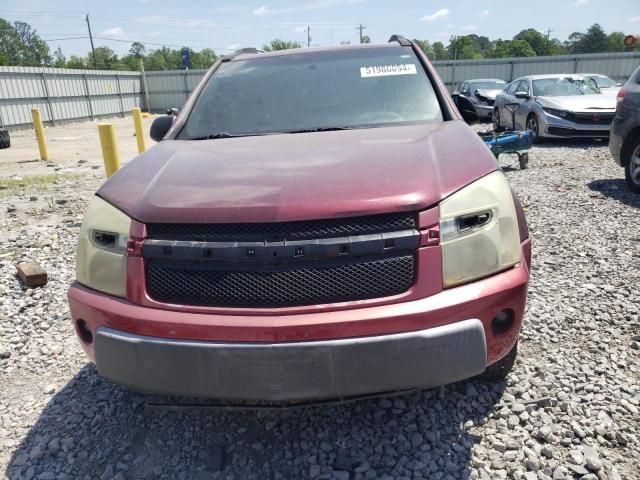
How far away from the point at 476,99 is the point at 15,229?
48.5 feet

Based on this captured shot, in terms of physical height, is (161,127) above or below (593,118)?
above

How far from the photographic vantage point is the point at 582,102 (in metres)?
10.1

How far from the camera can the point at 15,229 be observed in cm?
566

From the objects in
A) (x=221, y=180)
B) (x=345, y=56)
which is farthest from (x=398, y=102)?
(x=221, y=180)

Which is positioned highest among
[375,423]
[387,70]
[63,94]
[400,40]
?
[400,40]

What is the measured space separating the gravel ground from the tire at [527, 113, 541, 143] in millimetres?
8224

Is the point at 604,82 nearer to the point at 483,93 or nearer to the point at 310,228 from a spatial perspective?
the point at 483,93

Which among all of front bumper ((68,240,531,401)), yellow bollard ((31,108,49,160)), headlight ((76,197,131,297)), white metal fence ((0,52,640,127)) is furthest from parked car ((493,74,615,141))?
white metal fence ((0,52,640,127))

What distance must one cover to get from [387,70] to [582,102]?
8.94 meters

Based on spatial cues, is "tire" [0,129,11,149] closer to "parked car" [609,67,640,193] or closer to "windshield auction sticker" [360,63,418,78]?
"windshield auction sticker" [360,63,418,78]

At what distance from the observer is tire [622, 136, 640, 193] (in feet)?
19.6

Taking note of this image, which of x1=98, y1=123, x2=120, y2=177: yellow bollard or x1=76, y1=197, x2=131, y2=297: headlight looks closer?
x1=76, y1=197, x2=131, y2=297: headlight

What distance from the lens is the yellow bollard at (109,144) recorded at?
6.42m

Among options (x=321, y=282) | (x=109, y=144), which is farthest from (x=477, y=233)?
(x=109, y=144)
